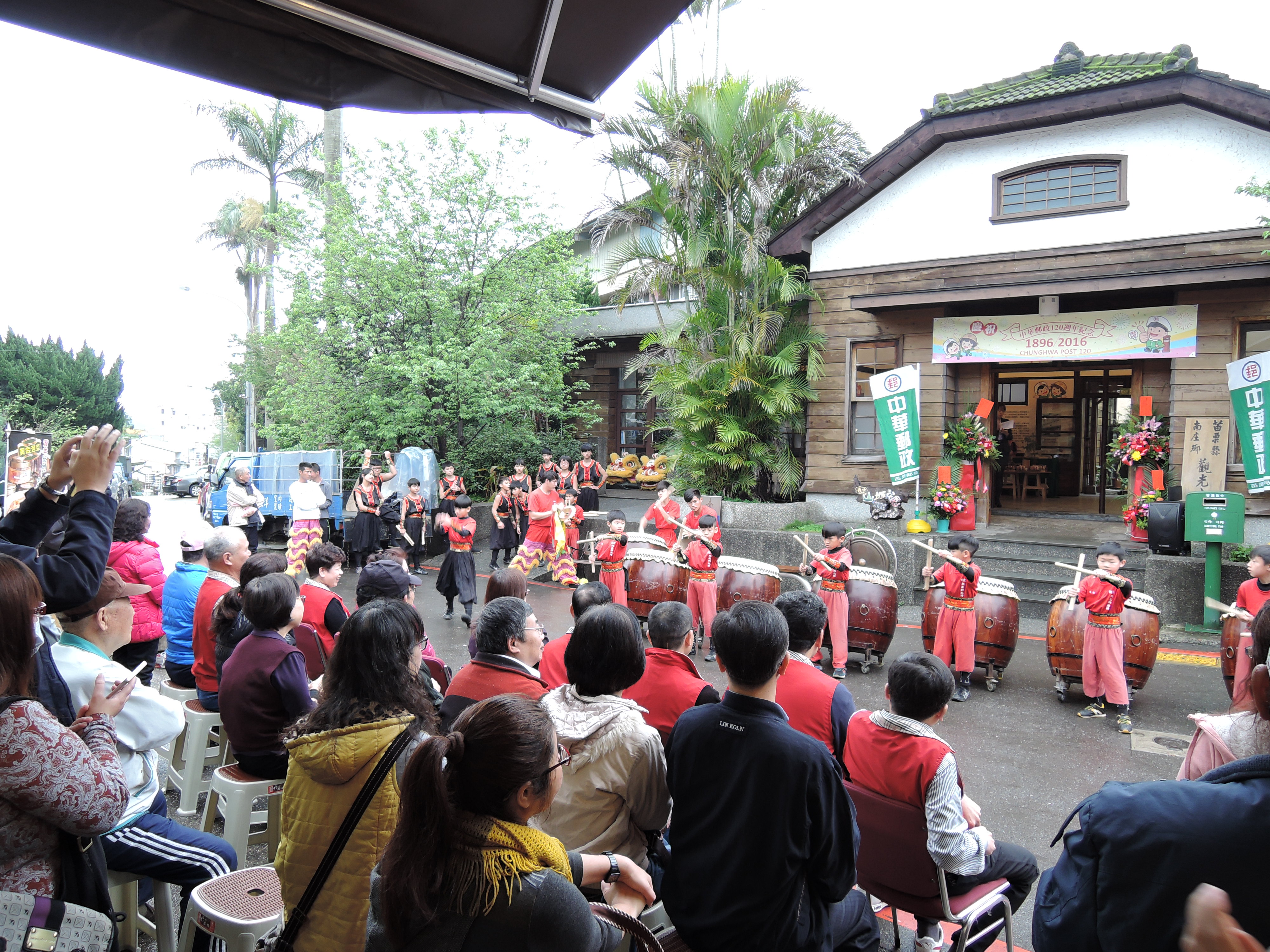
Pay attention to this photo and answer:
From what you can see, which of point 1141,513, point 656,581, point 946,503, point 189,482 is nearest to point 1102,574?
point 656,581

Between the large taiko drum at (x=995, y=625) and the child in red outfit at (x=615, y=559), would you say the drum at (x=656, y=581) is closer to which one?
the child in red outfit at (x=615, y=559)

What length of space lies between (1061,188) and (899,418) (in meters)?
4.21

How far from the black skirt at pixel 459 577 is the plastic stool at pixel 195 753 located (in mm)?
4775

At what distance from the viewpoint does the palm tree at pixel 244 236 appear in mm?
30562

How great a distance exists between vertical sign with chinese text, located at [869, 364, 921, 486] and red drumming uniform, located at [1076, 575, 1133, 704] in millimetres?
5573

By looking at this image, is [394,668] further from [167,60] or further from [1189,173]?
[1189,173]

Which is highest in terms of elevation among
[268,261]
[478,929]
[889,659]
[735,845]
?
[268,261]

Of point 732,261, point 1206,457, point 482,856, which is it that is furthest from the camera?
point 732,261

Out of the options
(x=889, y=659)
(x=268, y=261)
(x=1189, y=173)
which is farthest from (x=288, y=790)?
(x=268, y=261)

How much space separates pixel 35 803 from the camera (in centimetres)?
184

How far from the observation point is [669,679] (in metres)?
3.24

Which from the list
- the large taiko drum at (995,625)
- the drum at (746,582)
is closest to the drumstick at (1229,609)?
the large taiko drum at (995,625)

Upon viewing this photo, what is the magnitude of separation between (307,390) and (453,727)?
1504 centimetres

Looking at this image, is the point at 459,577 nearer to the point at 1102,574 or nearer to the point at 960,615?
the point at 960,615
